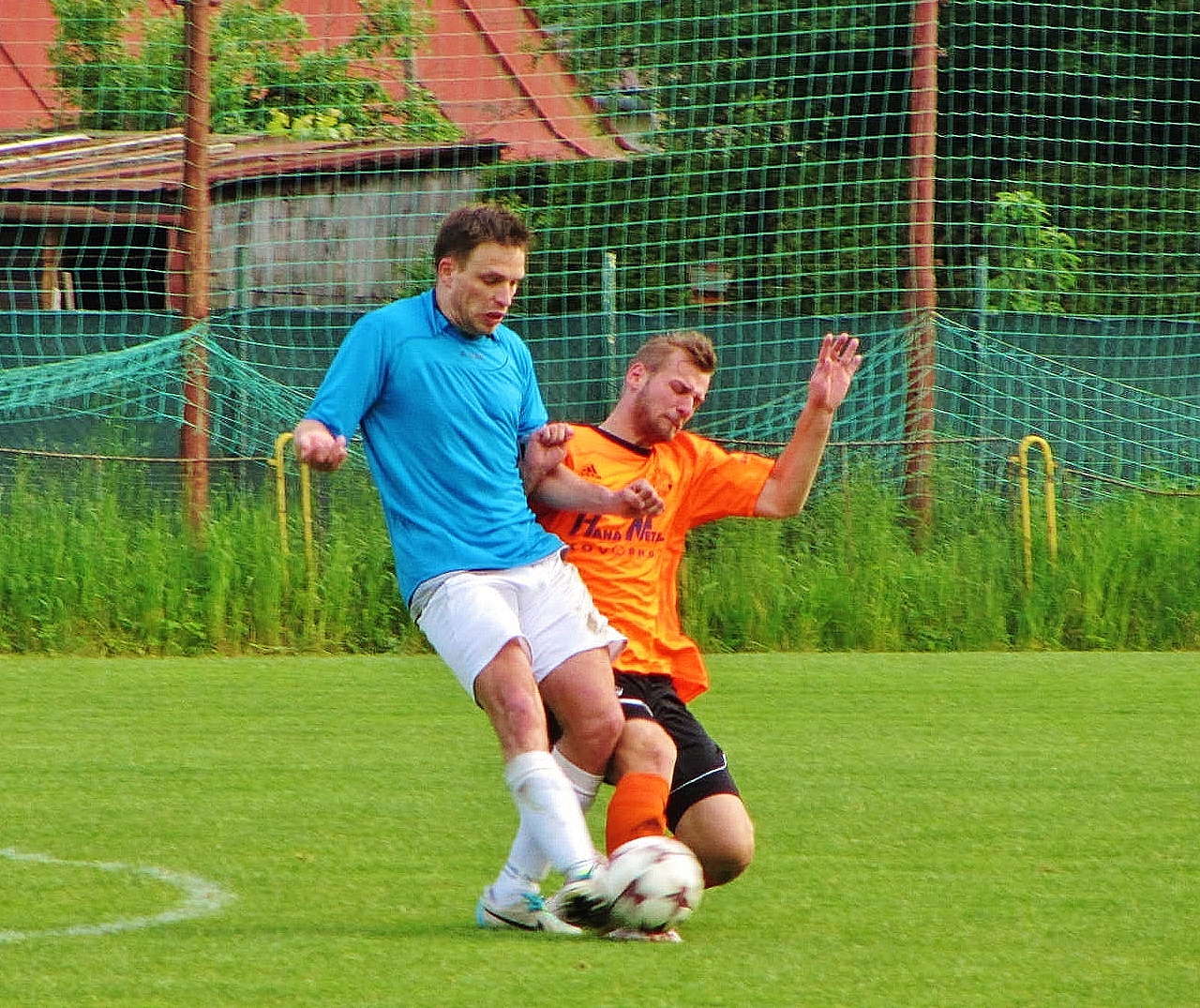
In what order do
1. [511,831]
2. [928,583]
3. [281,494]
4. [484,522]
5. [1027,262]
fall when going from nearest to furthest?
[484,522], [511,831], [281,494], [928,583], [1027,262]

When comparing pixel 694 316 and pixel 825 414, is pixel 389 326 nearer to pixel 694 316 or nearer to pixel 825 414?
pixel 825 414

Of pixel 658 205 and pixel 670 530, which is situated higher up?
pixel 658 205

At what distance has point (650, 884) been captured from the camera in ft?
12.9

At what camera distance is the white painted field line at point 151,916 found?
4066mm

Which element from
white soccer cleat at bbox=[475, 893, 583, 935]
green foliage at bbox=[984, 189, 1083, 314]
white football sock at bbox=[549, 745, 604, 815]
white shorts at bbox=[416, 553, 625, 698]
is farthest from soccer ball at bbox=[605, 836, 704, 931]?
green foliage at bbox=[984, 189, 1083, 314]

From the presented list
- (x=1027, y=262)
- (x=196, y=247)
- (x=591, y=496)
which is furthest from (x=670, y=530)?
(x=1027, y=262)

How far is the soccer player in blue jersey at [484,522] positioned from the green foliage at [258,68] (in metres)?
7.77

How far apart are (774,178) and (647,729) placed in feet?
32.4

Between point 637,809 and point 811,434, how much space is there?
1.03 m

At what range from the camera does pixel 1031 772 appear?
20.5 ft

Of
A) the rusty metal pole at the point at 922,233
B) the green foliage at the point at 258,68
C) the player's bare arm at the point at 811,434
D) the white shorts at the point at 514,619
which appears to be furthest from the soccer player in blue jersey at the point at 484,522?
the green foliage at the point at 258,68

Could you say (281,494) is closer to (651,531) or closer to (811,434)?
(651,531)

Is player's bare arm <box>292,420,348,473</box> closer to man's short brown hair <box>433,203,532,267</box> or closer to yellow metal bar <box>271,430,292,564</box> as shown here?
man's short brown hair <box>433,203,532,267</box>

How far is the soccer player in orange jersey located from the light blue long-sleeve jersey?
9.1 inches
